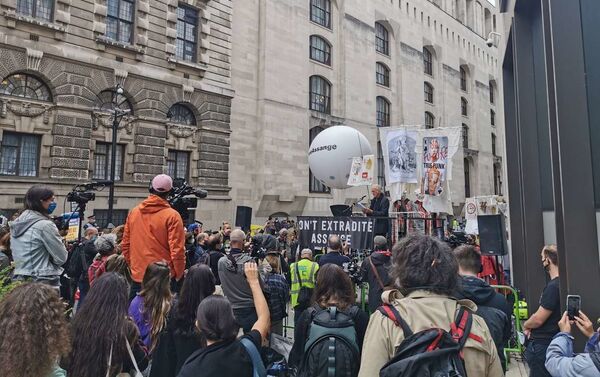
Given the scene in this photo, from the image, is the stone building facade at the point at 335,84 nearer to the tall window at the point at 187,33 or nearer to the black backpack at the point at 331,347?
the tall window at the point at 187,33

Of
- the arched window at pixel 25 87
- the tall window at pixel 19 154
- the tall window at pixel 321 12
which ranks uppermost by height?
Result: the tall window at pixel 321 12

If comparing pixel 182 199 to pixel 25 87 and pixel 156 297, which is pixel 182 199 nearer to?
pixel 156 297

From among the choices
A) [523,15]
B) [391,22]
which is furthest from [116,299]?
[391,22]

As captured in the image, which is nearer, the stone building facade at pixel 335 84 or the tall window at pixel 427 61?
the stone building facade at pixel 335 84

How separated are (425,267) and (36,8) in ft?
64.9

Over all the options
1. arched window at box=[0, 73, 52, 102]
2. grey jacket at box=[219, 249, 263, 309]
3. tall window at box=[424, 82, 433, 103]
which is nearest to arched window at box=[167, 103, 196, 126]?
arched window at box=[0, 73, 52, 102]

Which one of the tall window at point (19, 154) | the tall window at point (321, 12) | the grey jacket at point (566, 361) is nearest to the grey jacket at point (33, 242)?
the grey jacket at point (566, 361)

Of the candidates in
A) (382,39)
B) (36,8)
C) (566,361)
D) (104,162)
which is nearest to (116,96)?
(104,162)

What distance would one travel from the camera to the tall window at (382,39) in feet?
116

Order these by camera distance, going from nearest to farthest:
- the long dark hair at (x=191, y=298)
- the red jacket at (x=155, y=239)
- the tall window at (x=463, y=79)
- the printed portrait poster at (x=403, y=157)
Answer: the long dark hair at (x=191, y=298), the red jacket at (x=155, y=239), the printed portrait poster at (x=403, y=157), the tall window at (x=463, y=79)

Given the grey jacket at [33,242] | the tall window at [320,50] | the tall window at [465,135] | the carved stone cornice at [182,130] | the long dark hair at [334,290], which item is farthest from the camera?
the tall window at [465,135]

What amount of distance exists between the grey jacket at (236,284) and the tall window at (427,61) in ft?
135

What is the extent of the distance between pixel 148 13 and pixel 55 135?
24.0 feet

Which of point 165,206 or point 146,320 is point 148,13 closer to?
point 165,206
